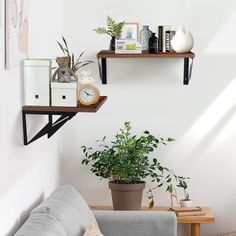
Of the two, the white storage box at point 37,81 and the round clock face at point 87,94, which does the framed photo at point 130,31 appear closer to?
the round clock face at point 87,94

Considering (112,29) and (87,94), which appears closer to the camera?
(87,94)

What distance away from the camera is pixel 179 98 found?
4699 mm

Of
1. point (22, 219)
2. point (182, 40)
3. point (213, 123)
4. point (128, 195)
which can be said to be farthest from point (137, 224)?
point (182, 40)

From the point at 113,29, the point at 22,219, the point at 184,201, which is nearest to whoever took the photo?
the point at 22,219

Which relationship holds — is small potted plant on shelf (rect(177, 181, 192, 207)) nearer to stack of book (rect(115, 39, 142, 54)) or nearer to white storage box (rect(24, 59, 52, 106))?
stack of book (rect(115, 39, 142, 54))

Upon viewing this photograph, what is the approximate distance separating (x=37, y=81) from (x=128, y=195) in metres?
1.23

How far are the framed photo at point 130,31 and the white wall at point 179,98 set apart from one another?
0.44ft

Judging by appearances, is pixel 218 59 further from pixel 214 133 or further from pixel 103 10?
pixel 103 10

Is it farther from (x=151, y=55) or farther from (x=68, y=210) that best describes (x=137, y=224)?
(x=151, y=55)

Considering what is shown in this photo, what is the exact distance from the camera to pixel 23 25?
3484 mm

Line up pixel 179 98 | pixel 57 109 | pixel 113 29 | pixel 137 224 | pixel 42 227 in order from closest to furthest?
pixel 42 227 → pixel 57 109 → pixel 137 224 → pixel 113 29 → pixel 179 98

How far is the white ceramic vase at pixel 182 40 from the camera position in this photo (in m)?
4.39

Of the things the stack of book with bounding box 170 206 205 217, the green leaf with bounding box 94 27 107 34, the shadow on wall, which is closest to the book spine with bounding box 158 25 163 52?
the green leaf with bounding box 94 27 107 34

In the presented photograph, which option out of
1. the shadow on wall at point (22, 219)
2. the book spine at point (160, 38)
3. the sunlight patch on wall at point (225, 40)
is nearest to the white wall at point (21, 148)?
the shadow on wall at point (22, 219)
